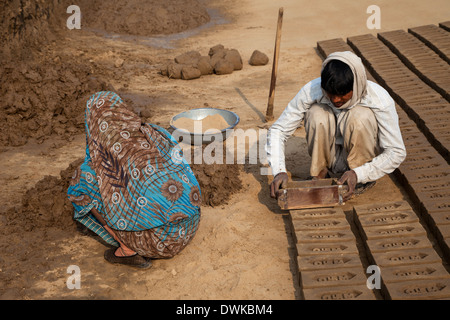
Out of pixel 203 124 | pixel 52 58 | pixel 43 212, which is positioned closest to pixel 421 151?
pixel 203 124

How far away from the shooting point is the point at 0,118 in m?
5.79

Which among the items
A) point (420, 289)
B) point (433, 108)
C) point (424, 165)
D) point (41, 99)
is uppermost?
point (41, 99)

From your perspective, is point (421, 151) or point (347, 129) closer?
point (347, 129)

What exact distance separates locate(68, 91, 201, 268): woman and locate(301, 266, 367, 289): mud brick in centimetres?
87

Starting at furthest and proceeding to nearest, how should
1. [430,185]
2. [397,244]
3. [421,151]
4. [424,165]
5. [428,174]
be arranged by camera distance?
[421,151]
[424,165]
[428,174]
[430,185]
[397,244]

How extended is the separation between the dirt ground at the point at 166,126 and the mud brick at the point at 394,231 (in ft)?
1.85

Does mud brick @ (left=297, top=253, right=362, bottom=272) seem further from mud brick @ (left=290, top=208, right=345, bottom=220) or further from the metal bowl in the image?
the metal bowl

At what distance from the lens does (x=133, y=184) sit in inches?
124

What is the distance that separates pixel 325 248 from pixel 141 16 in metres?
8.79

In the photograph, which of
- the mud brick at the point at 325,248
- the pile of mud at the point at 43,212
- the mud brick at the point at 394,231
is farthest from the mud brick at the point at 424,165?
the pile of mud at the point at 43,212

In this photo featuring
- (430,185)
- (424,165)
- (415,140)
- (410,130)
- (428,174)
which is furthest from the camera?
(410,130)

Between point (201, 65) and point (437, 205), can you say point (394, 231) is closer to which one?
point (437, 205)

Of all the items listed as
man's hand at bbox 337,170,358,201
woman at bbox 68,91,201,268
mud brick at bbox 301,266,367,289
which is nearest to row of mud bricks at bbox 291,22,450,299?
mud brick at bbox 301,266,367,289
